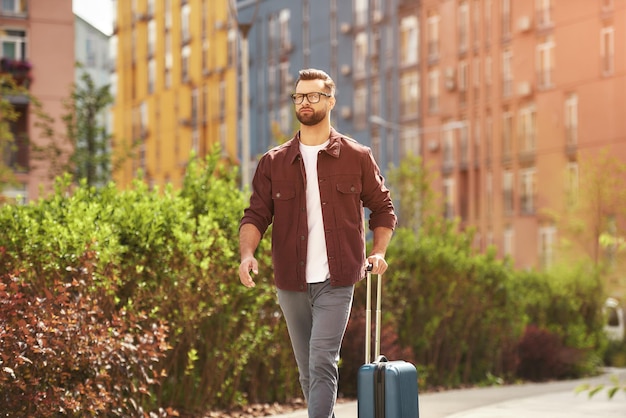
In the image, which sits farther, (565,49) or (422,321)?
(565,49)

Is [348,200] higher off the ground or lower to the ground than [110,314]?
higher

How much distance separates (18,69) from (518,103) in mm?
21874

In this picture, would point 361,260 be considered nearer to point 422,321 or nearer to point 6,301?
point 6,301

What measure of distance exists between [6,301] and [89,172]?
23172mm

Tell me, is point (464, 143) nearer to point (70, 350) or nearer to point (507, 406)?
point (507, 406)

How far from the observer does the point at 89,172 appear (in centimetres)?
3161

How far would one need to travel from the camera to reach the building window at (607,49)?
5250 cm

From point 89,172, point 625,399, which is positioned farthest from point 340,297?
point 89,172

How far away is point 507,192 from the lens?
190 ft

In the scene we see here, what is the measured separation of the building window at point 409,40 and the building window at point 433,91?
126 centimetres

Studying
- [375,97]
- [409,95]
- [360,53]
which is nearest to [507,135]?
[409,95]

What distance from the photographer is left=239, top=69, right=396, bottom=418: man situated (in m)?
6.92

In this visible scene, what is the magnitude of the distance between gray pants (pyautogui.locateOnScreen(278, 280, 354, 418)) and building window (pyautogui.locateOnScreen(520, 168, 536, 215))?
49.8 meters

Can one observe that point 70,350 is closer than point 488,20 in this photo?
Yes
